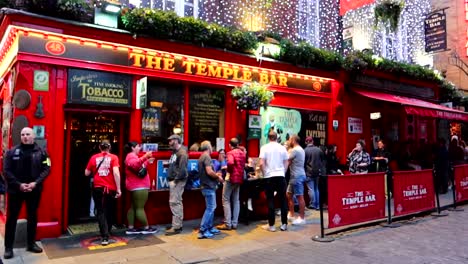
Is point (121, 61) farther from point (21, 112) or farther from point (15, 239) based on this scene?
point (15, 239)

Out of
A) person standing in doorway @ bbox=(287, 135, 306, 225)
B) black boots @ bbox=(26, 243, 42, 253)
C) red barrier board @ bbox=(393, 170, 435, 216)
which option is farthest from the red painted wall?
red barrier board @ bbox=(393, 170, 435, 216)

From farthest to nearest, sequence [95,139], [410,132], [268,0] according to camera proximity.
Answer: [410,132] < [268,0] < [95,139]

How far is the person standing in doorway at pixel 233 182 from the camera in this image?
7227 millimetres

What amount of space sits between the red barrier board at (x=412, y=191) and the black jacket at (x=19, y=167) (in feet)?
21.8

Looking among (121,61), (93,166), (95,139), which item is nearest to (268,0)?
(121,61)

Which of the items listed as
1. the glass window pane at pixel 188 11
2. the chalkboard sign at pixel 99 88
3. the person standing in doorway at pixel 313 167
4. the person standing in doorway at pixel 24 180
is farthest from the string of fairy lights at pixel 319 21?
the person standing in doorway at pixel 24 180

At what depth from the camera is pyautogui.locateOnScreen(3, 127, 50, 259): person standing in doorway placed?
549cm

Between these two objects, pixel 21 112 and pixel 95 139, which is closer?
pixel 21 112

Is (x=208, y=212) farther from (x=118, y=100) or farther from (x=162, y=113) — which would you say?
(x=118, y=100)

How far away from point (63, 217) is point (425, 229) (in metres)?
7.07

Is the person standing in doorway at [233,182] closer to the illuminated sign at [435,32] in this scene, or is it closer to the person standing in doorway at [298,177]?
the person standing in doorway at [298,177]

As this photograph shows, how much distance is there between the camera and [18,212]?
5.61 meters

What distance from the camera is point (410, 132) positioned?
46.5 feet

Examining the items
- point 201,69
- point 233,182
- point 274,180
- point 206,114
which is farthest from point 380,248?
point 201,69
